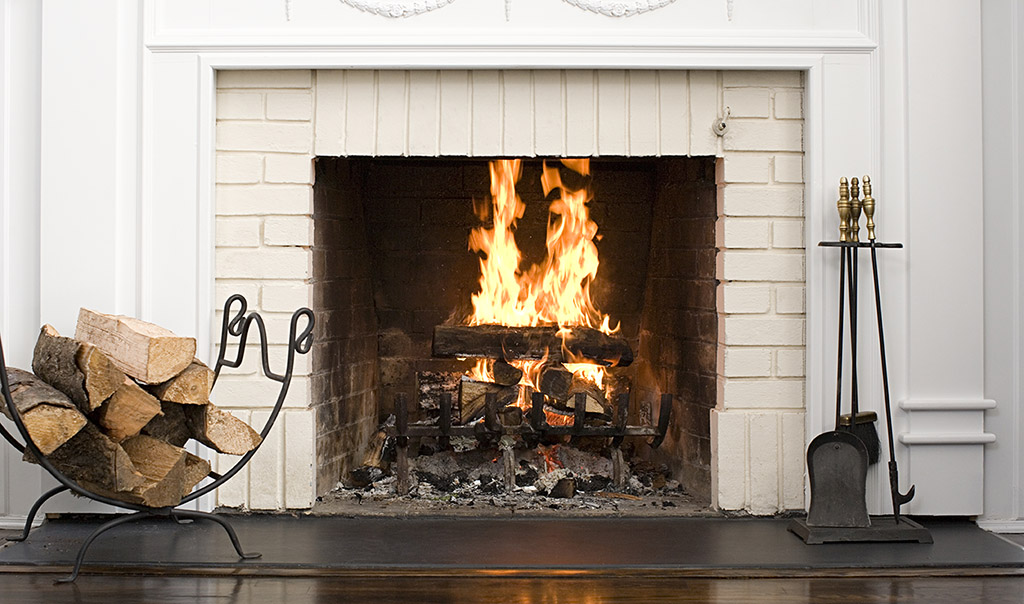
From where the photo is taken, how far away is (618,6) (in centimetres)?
295

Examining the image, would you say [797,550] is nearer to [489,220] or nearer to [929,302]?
[929,302]

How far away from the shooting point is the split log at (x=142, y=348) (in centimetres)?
246

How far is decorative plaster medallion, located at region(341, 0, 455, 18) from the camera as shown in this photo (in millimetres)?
2939

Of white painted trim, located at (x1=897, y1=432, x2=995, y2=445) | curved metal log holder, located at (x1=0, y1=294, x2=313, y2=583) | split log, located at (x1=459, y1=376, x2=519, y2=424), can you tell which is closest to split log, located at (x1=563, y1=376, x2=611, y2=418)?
split log, located at (x1=459, y1=376, x2=519, y2=424)

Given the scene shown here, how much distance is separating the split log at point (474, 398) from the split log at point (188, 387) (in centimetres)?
110

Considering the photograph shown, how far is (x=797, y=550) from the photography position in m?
2.65

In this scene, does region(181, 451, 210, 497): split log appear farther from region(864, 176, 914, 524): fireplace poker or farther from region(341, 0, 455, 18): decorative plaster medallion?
region(864, 176, 914, 524): fireplace poker

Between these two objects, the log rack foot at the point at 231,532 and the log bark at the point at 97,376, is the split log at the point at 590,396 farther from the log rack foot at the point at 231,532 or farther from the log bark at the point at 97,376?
the log bark at the point at 97,376

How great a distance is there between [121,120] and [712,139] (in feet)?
5.92

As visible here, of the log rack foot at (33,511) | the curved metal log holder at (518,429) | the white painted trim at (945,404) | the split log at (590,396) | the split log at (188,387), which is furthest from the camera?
the split log at (590,396)

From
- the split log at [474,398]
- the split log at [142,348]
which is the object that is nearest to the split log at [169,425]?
the split log at [142,348]

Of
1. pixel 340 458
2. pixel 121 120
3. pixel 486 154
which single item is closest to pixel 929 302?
pixel 486 154

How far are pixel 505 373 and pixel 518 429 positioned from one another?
0.93ft

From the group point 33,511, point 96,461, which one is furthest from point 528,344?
point 33,511
